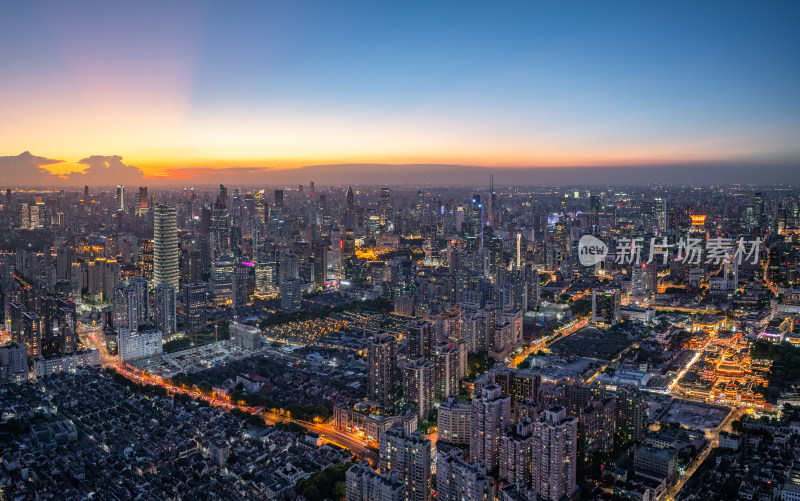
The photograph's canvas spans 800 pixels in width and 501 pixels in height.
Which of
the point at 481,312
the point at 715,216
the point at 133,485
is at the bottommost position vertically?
the point at 133,485

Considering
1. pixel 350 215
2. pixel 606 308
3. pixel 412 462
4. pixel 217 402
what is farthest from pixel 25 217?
pixel 412 462

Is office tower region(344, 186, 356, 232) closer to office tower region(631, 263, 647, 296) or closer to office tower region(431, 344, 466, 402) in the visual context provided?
office tower region(631, 263, 647, 296)

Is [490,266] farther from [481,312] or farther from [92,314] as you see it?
[92,314]

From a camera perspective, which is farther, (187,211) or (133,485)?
(187,211)

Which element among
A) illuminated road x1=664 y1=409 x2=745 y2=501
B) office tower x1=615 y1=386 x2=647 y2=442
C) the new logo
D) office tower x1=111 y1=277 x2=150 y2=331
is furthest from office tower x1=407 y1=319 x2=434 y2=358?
the new logo

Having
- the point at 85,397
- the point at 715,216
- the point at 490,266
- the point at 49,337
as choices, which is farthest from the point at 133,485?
the point at 715,216

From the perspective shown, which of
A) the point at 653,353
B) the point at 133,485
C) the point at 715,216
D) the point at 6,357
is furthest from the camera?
the point at 715,216

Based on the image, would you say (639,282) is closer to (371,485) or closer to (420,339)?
(420,339)
